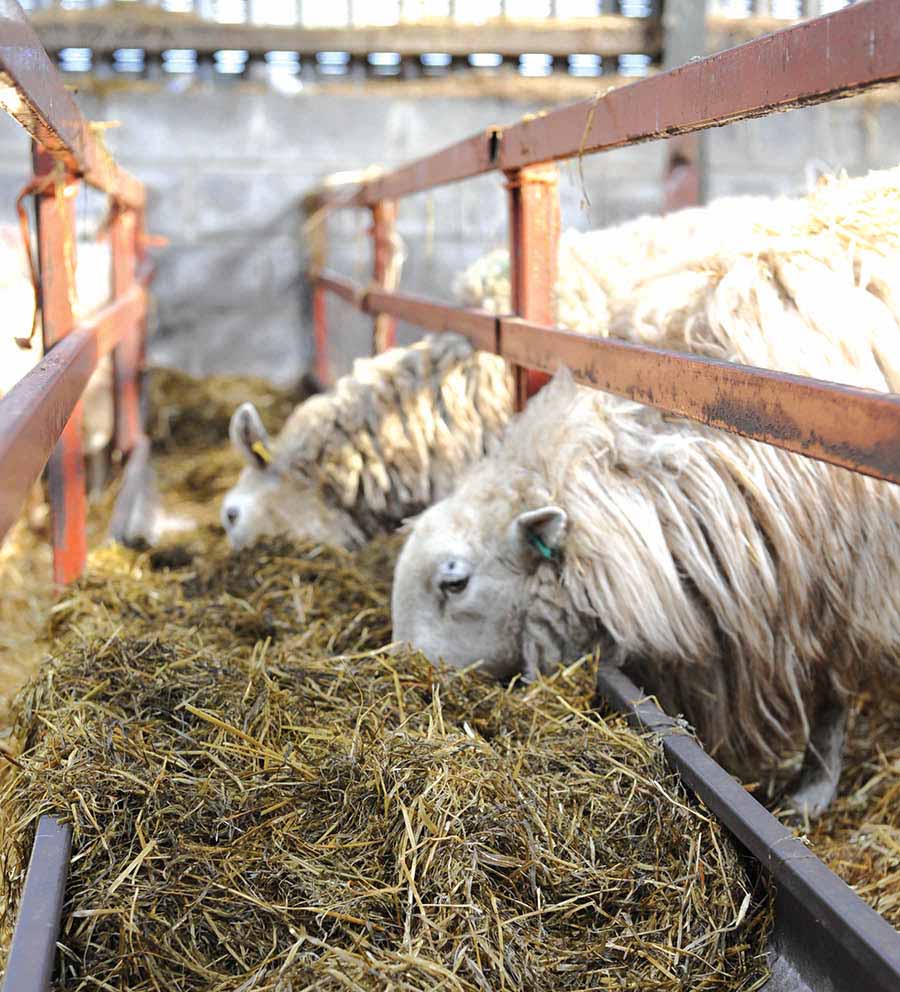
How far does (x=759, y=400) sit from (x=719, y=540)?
78 cm

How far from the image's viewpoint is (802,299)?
2525mm

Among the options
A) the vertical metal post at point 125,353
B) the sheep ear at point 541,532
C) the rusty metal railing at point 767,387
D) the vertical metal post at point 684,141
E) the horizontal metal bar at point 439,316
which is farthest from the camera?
the vertical metal post at point 684,141

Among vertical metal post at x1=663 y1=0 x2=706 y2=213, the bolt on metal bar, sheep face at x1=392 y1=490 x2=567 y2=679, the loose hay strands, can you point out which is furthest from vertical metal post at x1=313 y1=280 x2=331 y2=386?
the loose hay strands

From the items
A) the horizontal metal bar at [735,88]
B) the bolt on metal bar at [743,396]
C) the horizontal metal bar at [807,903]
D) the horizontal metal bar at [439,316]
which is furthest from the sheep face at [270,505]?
the horizontal metal bar at [807,903]

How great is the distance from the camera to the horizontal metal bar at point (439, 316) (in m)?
3.44

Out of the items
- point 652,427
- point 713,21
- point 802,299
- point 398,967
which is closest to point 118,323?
point 652,427

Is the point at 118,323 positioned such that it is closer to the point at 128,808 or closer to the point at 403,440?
the point at 403,440

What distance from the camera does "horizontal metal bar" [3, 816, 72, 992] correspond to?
1313 mm

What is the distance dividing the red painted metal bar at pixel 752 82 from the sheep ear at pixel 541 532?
0.84 meters

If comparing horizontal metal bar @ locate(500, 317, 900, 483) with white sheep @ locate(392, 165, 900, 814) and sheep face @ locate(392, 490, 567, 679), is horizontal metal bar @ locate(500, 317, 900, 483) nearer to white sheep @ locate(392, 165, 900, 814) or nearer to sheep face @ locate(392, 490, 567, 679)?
white sheep @ locate(392, 165, 900, 814)

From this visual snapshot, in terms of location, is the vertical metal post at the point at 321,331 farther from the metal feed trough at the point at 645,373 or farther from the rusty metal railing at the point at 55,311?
the metal feed trough at the point at 645,373

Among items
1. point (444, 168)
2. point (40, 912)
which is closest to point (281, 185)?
point (444, 168)

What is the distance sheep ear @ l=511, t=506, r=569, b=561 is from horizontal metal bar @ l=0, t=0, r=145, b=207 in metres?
1.36

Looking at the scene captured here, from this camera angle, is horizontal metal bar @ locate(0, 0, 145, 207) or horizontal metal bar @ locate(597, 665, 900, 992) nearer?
horizontal metal bar @ locate(597, 665, 900, 992)
